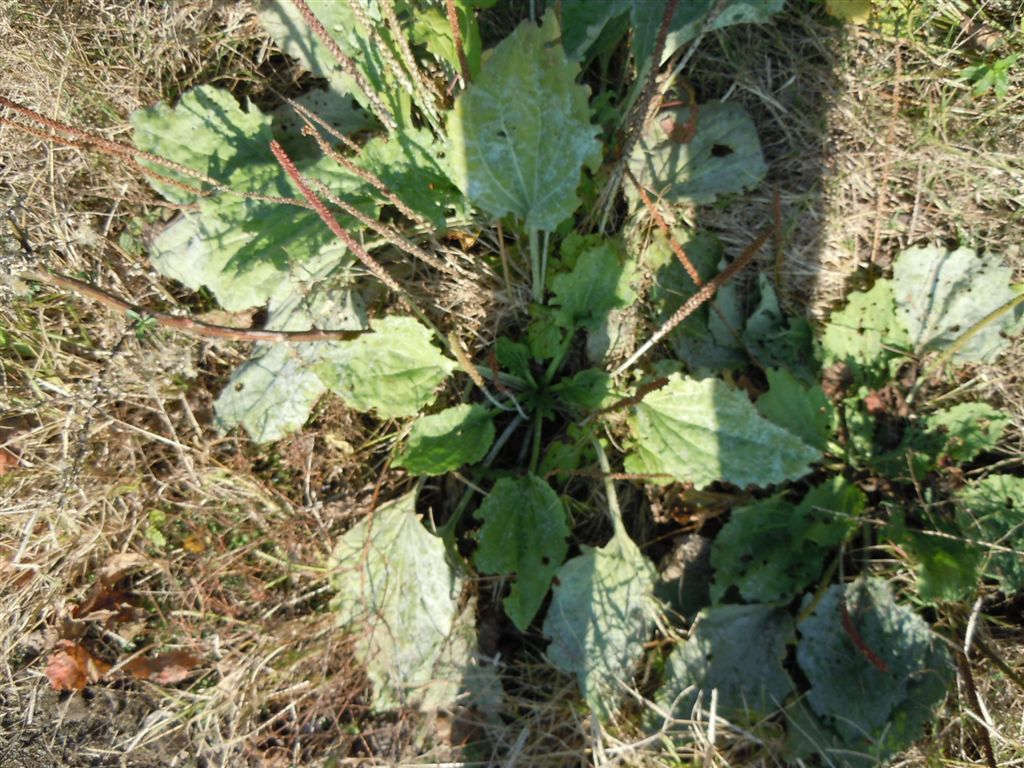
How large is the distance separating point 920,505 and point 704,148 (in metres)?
1.28

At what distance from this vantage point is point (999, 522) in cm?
222

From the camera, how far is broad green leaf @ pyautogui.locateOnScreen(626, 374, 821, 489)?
2072 mm

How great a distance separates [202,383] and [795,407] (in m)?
1.93

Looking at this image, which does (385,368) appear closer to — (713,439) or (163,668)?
(713,439)

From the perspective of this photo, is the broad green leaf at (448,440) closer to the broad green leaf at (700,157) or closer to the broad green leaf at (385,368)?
the broad green leaf at (385,368)

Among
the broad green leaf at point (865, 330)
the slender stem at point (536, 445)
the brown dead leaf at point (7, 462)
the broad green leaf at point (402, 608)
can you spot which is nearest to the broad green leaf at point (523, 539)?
the slender stem at point (536, 445)

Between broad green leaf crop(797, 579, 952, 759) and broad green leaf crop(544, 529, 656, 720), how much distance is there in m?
0.50

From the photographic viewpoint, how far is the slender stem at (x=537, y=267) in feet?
7.29

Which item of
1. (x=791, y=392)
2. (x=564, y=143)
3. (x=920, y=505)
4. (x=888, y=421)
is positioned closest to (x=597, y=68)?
(x=564, y=143)

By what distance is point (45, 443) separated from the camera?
2521 mm

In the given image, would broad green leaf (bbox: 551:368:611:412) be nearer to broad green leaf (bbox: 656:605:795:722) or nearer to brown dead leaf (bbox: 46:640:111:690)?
broad green leaf (bbox: 656:605:795:722)

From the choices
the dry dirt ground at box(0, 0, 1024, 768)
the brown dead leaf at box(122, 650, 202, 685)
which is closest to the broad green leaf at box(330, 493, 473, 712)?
the dry dirt ground at box(0, 0, 1024, 768)

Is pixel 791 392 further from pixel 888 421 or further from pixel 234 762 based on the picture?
pixel 234 762

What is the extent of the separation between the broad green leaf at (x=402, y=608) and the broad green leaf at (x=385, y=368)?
13.7 inches
